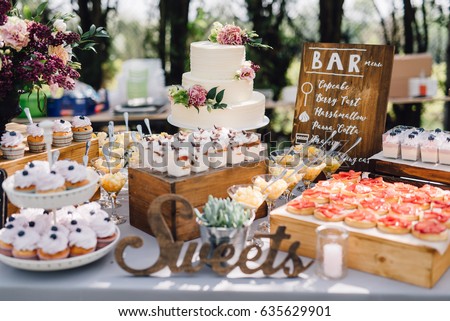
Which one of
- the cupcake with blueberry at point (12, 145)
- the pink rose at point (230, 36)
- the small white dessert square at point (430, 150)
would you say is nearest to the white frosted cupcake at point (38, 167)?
the cupcake with blueberry at point (12, 145)

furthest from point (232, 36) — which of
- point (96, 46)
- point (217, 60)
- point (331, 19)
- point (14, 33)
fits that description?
point (96, 46)

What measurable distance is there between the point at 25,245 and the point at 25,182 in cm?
25

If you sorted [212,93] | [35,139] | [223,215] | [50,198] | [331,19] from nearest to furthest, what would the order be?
[50,198]
[223,215]
[35,139]
[212,93]
[331,19]

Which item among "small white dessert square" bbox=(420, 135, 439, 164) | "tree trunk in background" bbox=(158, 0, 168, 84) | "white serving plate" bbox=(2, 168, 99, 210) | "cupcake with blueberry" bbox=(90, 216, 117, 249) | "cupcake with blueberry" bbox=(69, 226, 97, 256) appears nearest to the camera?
"white serving plate" bbox=(2, 168, 99, 210)

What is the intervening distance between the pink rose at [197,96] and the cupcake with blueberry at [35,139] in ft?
2.71

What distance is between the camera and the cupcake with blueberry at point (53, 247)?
234cm

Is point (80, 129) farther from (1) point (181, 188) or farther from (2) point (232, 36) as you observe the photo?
(2) point (232, 36)

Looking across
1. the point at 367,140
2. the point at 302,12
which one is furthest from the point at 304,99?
the point at 302,12

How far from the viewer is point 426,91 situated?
6.44 metres

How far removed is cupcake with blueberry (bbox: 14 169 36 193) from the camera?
2.32 meters

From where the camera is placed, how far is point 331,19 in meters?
7.09

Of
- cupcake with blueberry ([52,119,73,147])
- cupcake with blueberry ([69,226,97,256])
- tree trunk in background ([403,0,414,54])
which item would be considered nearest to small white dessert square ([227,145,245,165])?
cupcake with blueberry ([69,226,97,256])

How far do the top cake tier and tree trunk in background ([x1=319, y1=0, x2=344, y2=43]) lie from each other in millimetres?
3865

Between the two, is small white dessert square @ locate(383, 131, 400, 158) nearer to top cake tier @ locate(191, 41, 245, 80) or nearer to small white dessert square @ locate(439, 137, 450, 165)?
small white dessert square @ locate(439, 137, 450, 165)
